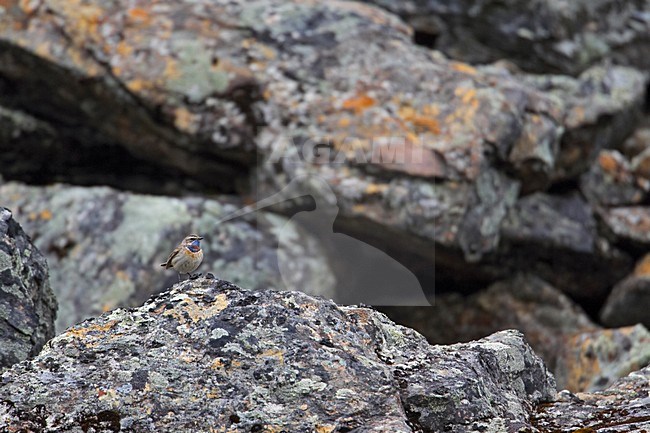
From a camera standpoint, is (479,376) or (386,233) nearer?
(479,376)

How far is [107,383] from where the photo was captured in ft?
15.1

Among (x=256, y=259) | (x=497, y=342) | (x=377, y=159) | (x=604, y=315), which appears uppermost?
(x=497, y=342)

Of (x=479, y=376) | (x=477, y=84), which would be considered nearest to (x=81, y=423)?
(x=479, y=376)

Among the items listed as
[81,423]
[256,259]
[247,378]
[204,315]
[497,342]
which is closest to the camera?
[81,423]

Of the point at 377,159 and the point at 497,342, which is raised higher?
the point at 497,342

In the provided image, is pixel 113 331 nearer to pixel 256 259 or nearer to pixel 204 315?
pixel 204 315

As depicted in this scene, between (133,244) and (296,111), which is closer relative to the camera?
(133,244)

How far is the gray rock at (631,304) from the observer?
12.6 meters

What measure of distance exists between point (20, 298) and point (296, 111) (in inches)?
261

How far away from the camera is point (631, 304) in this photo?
12727mm

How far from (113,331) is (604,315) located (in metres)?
9.58

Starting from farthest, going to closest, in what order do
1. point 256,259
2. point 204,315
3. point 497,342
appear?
1. point 256,259
2. point 497,342
3. point 204,315

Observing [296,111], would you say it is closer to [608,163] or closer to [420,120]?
[420,120]

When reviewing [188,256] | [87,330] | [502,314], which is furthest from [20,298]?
[502,314]
